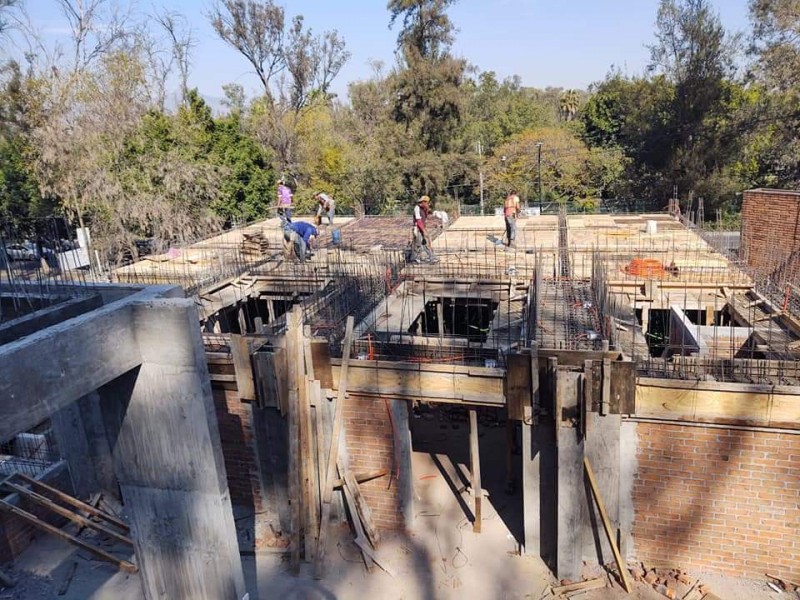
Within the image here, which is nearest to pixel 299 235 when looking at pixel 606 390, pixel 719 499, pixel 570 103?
pixel 606 390

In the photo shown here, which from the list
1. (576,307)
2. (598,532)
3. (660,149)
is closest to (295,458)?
(598,532)

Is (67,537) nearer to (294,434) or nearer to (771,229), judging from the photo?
(294,434)

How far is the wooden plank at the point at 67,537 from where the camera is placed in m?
8.19

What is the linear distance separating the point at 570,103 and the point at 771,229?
39985 mm

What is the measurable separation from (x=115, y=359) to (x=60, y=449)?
5810 mm

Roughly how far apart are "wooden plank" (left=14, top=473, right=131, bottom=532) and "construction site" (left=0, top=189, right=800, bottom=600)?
4 centimetres

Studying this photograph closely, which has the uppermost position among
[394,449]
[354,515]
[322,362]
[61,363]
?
[61,363]

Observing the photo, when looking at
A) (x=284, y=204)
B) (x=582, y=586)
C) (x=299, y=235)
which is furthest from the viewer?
(x=284, y=204)

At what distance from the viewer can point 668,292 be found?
36.3 ft

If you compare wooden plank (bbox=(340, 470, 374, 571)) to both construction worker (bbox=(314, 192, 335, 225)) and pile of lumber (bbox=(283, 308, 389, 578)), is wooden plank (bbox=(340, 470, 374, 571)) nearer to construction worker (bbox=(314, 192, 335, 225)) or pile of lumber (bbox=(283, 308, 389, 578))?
pile of lumber (bbox=(283, 308, 389, 578))

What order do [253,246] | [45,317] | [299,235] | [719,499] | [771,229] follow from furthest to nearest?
[771,229] → [253,246] → [299,235] → [719,499] → [45,317]

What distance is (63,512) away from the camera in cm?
841

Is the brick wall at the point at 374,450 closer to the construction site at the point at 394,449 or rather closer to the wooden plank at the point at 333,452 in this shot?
the construction site at the point at 394,449

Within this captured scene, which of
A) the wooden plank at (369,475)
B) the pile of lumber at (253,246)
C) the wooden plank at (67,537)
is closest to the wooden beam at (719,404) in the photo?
the wooden plank at (369,475)
